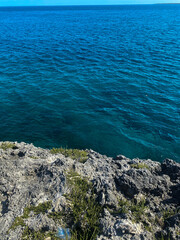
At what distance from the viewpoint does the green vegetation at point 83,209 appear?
784cm

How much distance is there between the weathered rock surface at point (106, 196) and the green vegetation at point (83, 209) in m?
0.29

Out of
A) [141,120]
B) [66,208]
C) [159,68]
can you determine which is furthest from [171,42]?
[66,208]

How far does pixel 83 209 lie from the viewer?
28.3 ft

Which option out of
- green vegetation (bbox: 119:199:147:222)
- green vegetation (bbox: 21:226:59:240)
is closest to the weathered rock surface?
green vegetation (bbox: 119:199:147:222)

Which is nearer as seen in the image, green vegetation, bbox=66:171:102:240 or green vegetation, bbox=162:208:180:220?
green vegetation, bbox=66:171:102:240

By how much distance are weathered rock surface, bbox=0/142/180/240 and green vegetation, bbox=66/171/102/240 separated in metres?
0.29

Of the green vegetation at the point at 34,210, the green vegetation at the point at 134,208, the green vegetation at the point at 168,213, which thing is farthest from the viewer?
the green vegetation at the point at 168,213

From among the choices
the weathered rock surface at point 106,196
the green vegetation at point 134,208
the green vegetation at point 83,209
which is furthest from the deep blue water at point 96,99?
the green vegetation at point 83,209

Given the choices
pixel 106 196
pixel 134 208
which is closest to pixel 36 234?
pixel 106 196

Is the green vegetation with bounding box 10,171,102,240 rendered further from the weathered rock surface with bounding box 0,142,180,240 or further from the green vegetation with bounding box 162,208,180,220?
the green vegetation with bounding box 162,208,180,220

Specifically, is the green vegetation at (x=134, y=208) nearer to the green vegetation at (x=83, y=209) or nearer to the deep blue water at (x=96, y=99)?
the green vegetation at (x=83, y=209)

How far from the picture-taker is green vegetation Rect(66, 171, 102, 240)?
784cm

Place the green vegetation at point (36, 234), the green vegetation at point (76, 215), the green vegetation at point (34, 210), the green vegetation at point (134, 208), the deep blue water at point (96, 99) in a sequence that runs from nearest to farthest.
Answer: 1. the green vegetation at point (36, 234)
2. the green vegetation at point (76, 215)
3. the green vegetation at point (34, 210)
4. the green vegetation at point (134, 208)
5. the deep blue water at point (96, 99)

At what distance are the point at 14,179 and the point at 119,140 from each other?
467 inches
